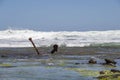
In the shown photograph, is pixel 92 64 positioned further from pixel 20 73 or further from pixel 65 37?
pixel 65 37

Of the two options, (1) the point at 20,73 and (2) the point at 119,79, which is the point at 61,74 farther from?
→ (2) the point at 119,79

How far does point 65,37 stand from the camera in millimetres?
79500

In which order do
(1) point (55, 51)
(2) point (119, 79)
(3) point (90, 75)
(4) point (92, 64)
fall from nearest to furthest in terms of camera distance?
1. (2) point (119, 79)
2. (3) point (90, 75)
3. (4) point (92, 64)
4. (1) point (55, 51)

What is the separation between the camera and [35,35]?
284 ft

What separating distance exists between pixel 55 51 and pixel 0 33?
49.6 m

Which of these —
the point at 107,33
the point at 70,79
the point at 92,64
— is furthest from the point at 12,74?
the point at 107,33

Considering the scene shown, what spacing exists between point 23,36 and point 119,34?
1921 centimetres

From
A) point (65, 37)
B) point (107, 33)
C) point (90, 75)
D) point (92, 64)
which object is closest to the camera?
point (90, 75)

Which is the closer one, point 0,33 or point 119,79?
point 119,79

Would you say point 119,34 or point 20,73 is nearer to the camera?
point 20,73

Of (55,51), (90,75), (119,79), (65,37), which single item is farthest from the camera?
(65,37)

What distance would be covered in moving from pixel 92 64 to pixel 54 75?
7.22 metres

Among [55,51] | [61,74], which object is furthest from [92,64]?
[55,51]

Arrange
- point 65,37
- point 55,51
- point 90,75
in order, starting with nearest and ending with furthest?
point 90,75 < point 55,51 < point 65,37
